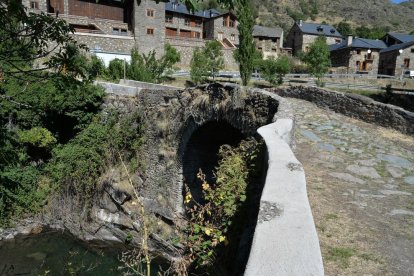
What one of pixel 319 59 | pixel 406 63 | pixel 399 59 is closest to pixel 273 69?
pixel 319 59

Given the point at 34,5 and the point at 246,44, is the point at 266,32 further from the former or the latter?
the point at 34,5

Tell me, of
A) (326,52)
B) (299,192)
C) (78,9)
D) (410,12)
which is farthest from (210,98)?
(410,12)

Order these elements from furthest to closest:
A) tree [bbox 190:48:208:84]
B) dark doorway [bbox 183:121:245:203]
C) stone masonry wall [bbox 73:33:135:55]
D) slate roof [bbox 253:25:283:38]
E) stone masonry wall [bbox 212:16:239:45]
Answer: slate roof [bbox 253:25:283:38]
stone masonry wall [bbox 212:16:239:45]
stone masonry wall [bbox 73:33:135:55]
tree [bbox 190:48:208:84]
dark doorway [bbox 183:121:245:203]

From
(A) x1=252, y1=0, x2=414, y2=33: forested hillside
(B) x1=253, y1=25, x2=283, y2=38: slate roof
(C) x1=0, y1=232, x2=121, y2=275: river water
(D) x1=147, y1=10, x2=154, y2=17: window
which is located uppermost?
(A) x1=252, y1=0, x2=414, y2=33: forested hillside

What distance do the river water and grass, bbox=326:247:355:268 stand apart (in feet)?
26.7

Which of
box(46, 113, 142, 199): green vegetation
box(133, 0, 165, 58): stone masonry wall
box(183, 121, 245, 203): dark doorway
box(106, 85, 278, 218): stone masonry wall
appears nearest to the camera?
box(106, 85, 278, 218): stone masonry wall

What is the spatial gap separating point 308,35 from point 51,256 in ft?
159

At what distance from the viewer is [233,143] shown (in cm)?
1083

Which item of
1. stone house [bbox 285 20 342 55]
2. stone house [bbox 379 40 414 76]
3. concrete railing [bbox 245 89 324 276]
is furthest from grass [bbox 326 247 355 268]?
stone house [bbox 285 20 342 55]

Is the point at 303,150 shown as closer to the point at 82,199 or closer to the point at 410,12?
the point at 82,199

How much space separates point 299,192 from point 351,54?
42.3 meters

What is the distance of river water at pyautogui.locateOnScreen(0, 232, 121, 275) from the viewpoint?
10.2 m

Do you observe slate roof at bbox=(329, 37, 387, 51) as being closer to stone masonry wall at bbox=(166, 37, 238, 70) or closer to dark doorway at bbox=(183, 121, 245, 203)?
stone masonry wall at bbox=(166, 37, 238, 70)

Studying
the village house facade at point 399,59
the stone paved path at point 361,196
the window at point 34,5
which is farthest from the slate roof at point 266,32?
the stone paved path at point 361,196
